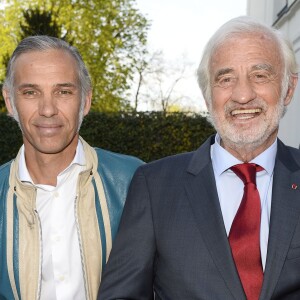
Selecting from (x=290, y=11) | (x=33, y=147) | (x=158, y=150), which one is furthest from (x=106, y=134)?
(x=33, y=147)

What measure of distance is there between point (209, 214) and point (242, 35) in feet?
2.99

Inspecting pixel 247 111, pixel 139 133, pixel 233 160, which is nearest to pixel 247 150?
pixel 233 160

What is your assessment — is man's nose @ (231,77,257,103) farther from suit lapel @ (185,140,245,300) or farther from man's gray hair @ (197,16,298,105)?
suit lapel @ (185,140,245,300)

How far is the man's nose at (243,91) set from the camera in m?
2.80

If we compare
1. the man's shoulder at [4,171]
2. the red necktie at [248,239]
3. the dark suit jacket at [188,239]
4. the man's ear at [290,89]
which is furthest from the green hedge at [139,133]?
the red necktie at [248,239]

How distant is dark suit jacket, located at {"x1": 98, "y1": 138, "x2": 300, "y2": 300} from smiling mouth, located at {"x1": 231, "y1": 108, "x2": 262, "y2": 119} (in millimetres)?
244

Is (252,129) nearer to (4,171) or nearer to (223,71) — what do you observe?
(223,71)

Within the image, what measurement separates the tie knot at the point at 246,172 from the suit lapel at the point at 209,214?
0.13 meters

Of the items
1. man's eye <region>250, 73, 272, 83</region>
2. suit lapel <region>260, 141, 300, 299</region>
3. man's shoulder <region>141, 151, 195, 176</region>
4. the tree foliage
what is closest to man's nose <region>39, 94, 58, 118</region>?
man's shoulder <region>141, 151, 195, 176</region>

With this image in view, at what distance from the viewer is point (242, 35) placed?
292cm

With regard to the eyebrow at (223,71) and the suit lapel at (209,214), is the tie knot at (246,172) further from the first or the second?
the eyebrow at (223,71)

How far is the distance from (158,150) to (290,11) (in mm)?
4351

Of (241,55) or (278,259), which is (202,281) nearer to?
(278,259)

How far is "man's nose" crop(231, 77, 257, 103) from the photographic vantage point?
280 centimetres
